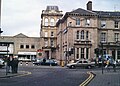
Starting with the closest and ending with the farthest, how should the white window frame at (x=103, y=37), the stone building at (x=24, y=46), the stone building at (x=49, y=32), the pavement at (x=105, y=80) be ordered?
1. the pavement at (x=105, y=80)
2. the white window frame at (x=103, y=37)
3. the stone building at (x=49, y=32)
4. the stone building at (x=24, y=46)

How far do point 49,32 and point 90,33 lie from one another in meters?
31.0

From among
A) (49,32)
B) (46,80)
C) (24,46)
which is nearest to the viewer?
(46,80)

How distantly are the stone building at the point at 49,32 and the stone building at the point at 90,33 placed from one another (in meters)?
26.2

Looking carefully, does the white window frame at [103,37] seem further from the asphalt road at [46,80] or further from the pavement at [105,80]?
the pavement at [105,80]

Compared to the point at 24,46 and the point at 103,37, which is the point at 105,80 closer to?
the point at 103,37

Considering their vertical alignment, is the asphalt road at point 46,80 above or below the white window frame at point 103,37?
below

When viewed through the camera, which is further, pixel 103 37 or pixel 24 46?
pixel 24 46

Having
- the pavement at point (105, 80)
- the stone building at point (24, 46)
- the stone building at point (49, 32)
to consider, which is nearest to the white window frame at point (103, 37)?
the stone building at point (49, 32)

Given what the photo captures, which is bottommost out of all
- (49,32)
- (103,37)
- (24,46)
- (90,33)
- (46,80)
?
(46,80)

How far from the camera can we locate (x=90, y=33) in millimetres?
68500

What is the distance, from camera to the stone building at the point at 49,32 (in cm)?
9644

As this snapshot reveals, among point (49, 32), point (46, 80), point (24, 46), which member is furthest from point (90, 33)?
point (46, 80)

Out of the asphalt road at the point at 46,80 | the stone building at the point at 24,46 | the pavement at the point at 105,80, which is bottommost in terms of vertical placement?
the asphalt road at the point at 46,80

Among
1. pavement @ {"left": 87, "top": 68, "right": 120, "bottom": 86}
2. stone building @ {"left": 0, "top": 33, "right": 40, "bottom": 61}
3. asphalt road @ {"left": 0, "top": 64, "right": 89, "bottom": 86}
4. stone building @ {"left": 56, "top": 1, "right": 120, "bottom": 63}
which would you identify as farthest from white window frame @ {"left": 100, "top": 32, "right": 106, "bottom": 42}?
pavement @ {"left": 87, "top": 68, "right": 120, "bottom": 86}
